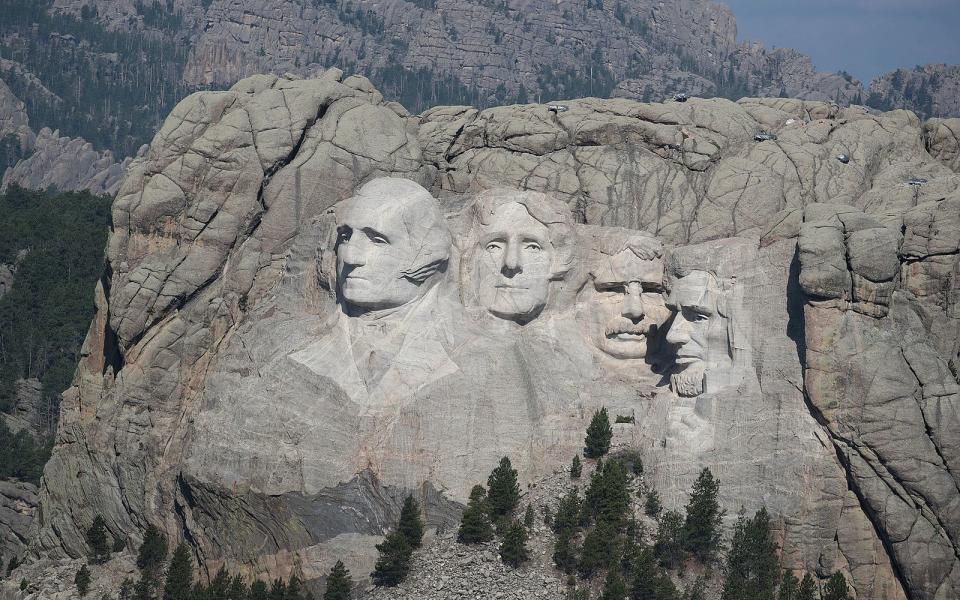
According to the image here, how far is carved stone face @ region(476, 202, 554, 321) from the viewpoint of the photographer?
138ft

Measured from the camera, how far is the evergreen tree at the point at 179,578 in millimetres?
40125

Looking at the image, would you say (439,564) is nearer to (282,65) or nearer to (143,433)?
(143,433)

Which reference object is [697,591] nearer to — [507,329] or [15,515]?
[507,329]

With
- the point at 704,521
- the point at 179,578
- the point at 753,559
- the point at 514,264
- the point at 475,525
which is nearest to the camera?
the point at 753,559

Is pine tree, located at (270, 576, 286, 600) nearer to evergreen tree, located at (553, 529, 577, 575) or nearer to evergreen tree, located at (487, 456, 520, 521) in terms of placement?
evergreen tree, located at (487, 456, 520, 521)

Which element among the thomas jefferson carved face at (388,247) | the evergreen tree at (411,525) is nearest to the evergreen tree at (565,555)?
the evergreen tree at (411,525)

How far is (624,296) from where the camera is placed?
140ft

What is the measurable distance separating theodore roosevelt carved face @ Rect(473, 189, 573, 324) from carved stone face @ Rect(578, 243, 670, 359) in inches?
47.0

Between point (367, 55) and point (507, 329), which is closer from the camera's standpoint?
point (507, 329)

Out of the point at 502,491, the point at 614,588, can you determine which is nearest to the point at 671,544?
the point at 614,588

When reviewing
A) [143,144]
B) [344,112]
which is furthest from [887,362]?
[143,144]

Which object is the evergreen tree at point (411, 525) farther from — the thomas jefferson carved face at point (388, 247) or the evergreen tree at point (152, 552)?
the evergreen tree at point (152, 552)

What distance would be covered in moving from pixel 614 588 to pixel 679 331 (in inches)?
294

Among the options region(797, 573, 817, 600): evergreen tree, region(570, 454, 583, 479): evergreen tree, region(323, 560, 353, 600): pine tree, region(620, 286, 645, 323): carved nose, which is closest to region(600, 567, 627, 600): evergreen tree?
region(570, 454, 583, 479): evergreen tree
